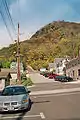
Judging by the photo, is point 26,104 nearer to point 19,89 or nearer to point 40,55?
point 19,89

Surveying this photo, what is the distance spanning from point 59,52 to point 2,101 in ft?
485

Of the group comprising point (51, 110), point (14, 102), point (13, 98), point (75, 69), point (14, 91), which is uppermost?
point (75, 69)

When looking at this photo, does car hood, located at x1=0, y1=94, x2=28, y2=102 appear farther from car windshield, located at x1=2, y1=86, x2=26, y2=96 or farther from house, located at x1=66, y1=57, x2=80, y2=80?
house, located at x1=66, y1=57, x2=80, y2=80

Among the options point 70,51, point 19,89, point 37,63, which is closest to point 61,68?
point 70,51

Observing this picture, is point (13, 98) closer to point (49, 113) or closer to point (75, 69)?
point (49, 113)

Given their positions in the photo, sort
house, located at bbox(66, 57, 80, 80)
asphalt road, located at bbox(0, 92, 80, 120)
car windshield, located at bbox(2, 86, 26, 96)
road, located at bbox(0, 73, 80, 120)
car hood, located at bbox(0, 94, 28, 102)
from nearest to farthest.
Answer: asphalt road, located at bbox(0, 92, 80, 120), road, located at bbox(0, 73, 80, 120), car hood, located at bbox(0, 94, 28, 102), car windshield, located at bbox(2, 86, 26, 96), house, located at bbox(66, 57, 80, 80)

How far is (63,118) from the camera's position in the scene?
41.8 feet

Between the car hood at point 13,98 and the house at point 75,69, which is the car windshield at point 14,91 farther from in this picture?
the house at point 75,69

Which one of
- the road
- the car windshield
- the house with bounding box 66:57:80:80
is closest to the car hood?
the road

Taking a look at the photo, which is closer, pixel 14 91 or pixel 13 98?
pixel 13 98

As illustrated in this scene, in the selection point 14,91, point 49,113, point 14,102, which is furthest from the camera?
point 14,91

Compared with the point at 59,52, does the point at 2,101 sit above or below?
below

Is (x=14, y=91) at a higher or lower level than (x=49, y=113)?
higher

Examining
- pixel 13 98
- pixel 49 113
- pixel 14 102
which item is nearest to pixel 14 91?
pixel 13 98
